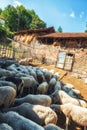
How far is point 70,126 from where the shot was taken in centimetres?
927

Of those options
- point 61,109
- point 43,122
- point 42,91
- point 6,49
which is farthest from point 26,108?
point 6,49

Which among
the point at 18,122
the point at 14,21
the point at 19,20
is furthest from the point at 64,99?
the point at 19,20

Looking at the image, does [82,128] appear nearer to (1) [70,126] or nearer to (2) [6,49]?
(1) [70,126]

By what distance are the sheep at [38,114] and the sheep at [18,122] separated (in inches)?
40.0

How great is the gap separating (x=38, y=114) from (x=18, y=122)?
1.36m

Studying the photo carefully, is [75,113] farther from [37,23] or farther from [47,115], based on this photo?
[37,23]

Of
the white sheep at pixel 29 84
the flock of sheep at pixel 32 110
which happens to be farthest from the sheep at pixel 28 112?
the white sheep at pixel 29 84

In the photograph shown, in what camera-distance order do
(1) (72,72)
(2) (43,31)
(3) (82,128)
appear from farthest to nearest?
(2) (43,31) → (1) (72,72) → (3) (82,128)

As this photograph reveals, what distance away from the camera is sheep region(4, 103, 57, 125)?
7674mm

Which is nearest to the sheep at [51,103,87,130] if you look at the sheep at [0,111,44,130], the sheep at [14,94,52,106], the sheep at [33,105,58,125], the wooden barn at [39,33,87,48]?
the sheep at [14,94,52,106]

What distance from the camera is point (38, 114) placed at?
785cm

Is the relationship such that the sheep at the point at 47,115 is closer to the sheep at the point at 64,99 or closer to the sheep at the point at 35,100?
the sheep at the point at 35,100

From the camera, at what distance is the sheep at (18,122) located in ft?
20.5

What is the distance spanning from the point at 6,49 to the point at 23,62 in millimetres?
1765
